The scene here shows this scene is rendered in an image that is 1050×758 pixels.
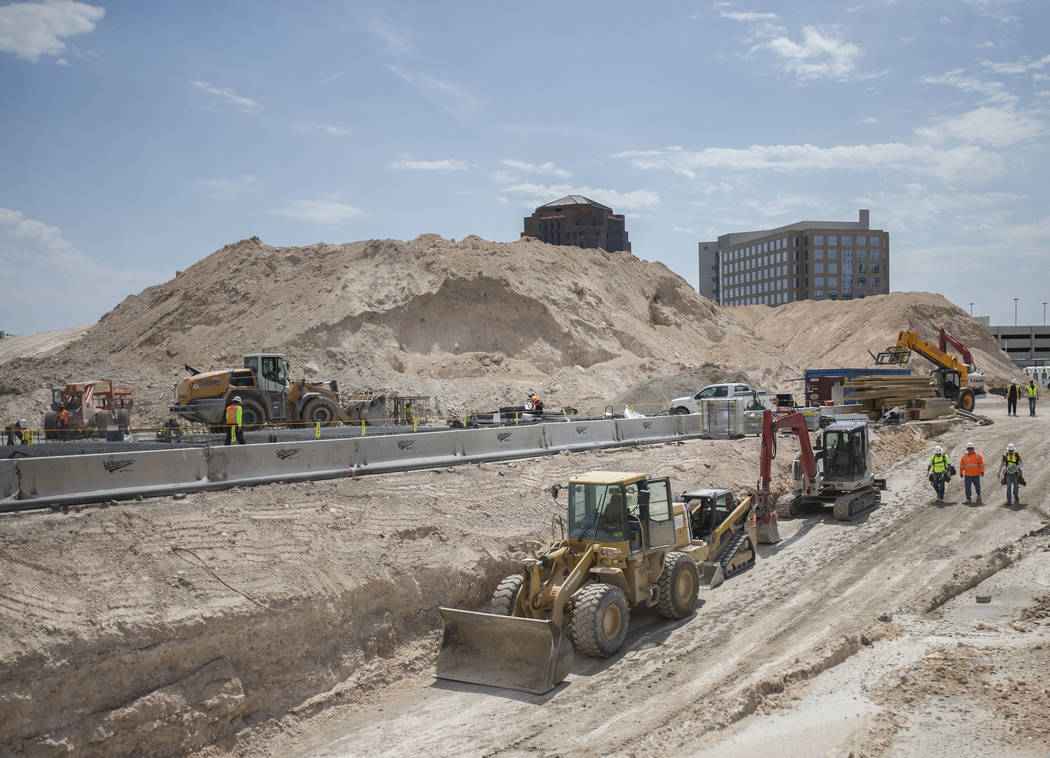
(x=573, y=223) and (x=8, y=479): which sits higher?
(x=573, y=223)

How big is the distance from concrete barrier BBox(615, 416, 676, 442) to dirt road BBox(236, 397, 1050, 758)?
7.68 metres

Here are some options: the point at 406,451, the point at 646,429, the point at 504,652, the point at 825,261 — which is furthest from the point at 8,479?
the point at 825,261

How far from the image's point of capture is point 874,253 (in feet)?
362

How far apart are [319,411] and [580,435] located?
9.26m

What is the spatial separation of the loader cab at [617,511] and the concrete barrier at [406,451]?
4.95m

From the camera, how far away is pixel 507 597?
10180 mm

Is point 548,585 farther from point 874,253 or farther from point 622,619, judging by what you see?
point 874,253

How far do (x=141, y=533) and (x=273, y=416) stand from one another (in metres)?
13.6

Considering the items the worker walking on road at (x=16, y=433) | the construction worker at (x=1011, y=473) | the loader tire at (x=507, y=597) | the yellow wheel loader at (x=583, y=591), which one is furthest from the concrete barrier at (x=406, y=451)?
the construction worker at (x=1011, y=473)

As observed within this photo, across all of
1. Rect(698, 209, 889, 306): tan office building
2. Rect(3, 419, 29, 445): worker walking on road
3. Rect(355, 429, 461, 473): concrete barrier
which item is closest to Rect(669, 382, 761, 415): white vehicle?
Rect(355, 429, 461, 473): concrete barrier

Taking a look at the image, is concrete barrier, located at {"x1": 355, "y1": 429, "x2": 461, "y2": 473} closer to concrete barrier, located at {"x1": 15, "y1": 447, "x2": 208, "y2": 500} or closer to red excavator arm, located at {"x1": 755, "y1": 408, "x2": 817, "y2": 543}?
concrete barrier, located at {"x1": 15, "y1": 447, "x2": 208, "y2": 500}

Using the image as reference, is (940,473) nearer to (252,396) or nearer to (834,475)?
(834,475)

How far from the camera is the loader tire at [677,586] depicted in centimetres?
1122

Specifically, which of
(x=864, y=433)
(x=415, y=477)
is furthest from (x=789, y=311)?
(x=415, y=477)
